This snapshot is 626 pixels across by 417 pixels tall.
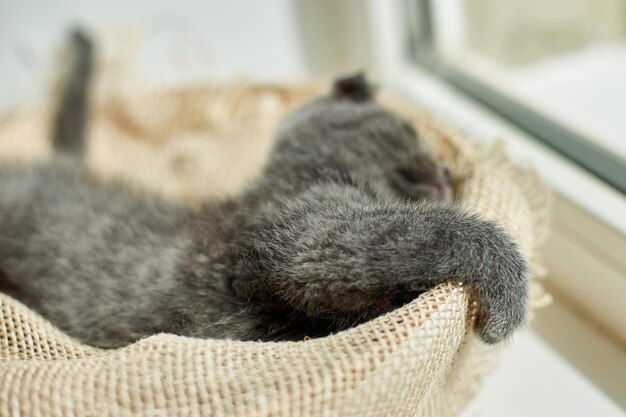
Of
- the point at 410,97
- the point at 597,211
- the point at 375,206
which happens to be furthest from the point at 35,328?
the point at 410,97

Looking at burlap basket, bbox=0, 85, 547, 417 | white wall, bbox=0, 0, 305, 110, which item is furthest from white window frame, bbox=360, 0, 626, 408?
white wall, bbox=0, 0, 305, 110

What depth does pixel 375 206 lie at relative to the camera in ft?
2.48

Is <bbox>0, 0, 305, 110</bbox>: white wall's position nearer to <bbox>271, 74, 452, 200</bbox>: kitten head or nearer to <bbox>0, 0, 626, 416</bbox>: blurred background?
<bbox>0, 0, 626, 416</bbox>: blurred background

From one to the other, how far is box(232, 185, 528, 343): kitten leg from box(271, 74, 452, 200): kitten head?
0.16 meters

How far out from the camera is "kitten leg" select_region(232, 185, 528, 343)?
0.65 m

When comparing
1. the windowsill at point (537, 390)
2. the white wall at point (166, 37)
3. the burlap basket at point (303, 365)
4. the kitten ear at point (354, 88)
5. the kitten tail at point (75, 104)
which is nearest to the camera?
the burlap basket at point (303, 365)

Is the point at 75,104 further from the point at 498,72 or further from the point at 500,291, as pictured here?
the point at 500,291

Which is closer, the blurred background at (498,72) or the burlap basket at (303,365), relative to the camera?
the burlap basket at (303,365)

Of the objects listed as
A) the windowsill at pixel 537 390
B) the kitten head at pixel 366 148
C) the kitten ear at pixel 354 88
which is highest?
the kitten ear at pixel 354 88

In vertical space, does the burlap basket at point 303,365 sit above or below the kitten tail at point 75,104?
below

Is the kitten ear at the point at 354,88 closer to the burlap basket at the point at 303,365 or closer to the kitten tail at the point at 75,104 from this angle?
the burlap basket at the point at 303,365

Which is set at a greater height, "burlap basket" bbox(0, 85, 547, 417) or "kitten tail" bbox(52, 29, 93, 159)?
"kitten tail" bbox(52, 29, 93, 159)

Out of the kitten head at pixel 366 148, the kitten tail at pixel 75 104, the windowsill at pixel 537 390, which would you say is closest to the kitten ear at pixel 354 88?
the kitten head at pixel 366 148

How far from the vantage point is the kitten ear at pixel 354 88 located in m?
1.06
